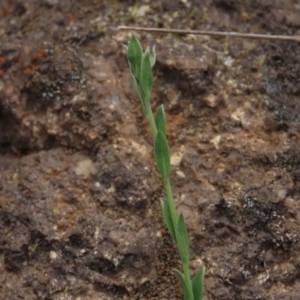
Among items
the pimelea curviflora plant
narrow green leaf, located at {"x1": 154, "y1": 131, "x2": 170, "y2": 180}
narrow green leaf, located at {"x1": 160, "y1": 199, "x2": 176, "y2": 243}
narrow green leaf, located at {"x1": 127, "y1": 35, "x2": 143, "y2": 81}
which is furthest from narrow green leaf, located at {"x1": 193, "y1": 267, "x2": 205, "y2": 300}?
narrow green leaf, located at {"x1": 127, "y1": 35, "x2": 143, "y2": 81}

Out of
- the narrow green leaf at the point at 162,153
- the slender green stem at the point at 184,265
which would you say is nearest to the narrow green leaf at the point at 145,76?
the narrow green leaf at the point at 162,153

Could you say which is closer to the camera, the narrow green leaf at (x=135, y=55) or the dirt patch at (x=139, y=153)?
the narrow green leaf at (x=135, y=55)

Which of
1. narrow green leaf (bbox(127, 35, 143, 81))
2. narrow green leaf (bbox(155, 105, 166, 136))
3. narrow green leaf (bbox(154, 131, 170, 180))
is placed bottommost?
narrow green leaf (bbox(154, 131, 170, 180))

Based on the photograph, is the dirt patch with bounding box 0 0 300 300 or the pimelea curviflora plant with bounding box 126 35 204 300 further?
the dirt patch with bounding box 0 0 300 300

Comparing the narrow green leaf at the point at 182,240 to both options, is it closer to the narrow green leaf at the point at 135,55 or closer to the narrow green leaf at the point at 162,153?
the narrow green leaf at the point at 162,153

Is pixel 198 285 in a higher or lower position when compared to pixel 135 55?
lower

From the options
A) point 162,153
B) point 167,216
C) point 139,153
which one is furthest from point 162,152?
point 139,153

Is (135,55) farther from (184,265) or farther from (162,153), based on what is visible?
(184,265)

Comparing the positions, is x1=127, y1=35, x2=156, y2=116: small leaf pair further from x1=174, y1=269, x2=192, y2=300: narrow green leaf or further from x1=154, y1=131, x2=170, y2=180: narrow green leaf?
x1=174, y1=269, x2=192, y2=300: narrow green leaf
